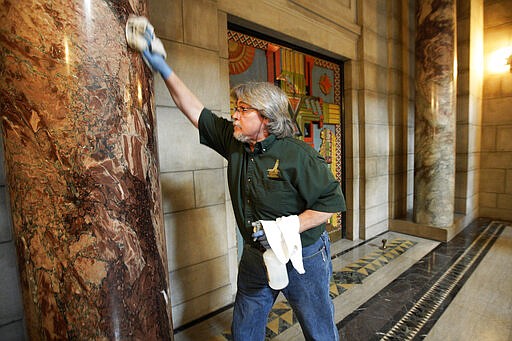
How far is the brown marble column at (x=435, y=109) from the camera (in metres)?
4.18

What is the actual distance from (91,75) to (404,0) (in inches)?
240

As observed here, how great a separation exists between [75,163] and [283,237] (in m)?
0.87

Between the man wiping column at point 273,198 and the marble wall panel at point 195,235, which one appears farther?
the marble wall panel at point 195,235

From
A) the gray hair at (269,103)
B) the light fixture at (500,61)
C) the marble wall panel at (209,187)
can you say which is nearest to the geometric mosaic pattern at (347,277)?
the marble wall panel at (209,187)

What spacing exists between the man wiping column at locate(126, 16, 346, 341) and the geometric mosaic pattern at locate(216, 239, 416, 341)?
2.84ft

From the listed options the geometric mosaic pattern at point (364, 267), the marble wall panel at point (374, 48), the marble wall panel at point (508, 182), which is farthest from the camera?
the marble wall panel at point (508, 182)

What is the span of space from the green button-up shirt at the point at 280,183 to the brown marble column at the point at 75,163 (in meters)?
0.59

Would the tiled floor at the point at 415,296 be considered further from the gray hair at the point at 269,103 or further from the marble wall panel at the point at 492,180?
the marble wall panel at the point at 492,180

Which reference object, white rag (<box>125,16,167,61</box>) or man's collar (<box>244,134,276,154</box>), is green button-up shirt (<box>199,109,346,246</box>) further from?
white rag (<box>125,16,167,61</box>)

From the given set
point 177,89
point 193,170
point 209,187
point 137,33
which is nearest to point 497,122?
point 209,187

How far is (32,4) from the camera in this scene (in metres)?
0.80

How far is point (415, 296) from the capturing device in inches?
107

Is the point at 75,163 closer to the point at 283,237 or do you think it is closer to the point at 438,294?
the point at 283,237

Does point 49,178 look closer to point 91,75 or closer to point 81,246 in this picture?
point 81,246
